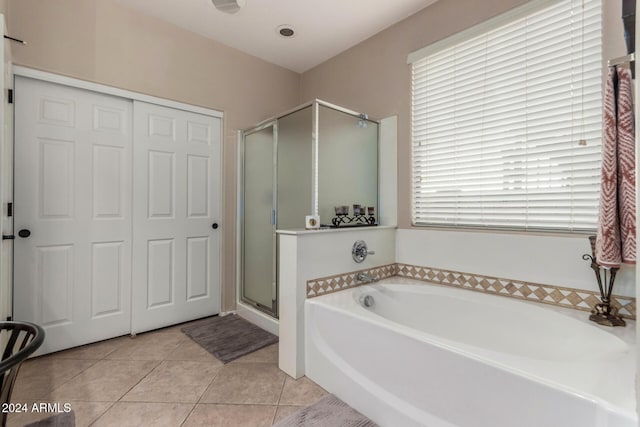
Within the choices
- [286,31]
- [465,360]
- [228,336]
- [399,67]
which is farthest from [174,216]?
[465,360]

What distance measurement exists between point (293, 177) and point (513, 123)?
5.10ft

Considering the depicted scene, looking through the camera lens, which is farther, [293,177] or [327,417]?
[293,177]

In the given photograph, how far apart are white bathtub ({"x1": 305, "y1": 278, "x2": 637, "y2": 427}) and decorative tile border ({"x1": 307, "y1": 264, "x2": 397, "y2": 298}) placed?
58mm

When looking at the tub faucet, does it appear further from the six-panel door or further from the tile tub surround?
the six-panel door

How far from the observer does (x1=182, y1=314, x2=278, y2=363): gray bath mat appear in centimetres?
213

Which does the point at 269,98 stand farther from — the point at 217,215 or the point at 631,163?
the point at 631,163

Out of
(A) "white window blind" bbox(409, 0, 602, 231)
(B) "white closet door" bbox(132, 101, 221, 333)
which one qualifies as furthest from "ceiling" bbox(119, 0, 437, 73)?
(B) "white closet door" bbox(132, 101, 221, 333)

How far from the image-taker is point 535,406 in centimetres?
94

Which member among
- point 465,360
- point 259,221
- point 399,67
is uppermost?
point 399,67

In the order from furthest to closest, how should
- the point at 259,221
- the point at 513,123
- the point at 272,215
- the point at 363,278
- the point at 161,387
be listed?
the point at 259,221, the point at 272,215, the point at 363,278, the point at 513,123, the point at 161,387

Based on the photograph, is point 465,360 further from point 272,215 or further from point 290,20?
point 290,20

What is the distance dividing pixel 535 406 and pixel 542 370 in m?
0.12

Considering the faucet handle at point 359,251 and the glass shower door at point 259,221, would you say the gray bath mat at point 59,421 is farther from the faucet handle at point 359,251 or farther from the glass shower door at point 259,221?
the faucet handle at point 359,251

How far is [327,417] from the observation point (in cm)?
144
